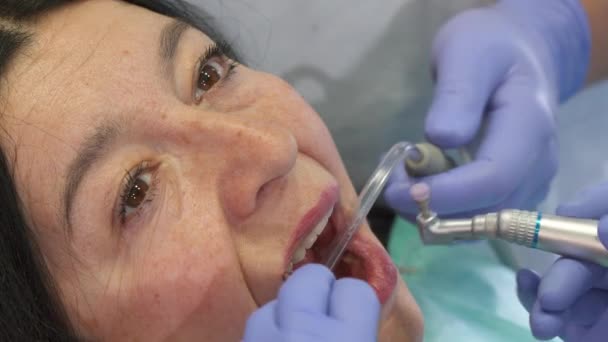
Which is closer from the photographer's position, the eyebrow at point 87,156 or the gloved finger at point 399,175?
the eyebrow at point 87,156

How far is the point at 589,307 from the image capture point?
92 centimetres

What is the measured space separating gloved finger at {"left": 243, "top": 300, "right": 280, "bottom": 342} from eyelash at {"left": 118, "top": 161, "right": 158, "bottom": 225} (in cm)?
24

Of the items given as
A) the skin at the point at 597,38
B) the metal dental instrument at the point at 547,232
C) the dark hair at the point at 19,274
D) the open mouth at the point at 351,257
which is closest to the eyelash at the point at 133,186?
the dark hair at the point at 19,274

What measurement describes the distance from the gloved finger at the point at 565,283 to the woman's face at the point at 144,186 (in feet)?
1.13

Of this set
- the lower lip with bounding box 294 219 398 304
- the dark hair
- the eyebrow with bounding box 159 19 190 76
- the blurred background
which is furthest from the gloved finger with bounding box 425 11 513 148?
the dark hair

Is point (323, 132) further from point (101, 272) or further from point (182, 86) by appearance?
point (101, 272)

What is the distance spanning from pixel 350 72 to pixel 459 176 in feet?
1.55

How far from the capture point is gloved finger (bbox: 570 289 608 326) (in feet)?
3.00

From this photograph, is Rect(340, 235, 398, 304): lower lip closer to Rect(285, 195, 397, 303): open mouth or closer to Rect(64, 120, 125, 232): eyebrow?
Rect(285, 195, 397, 303): open mouth

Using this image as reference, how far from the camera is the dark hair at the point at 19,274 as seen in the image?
0.78 meters

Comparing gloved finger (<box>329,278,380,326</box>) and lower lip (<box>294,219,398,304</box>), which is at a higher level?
gloved finger (<box>329,278,380,326</box>)

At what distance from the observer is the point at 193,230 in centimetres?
82

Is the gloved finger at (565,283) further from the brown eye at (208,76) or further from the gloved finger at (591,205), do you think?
the brown eye at (208,76)

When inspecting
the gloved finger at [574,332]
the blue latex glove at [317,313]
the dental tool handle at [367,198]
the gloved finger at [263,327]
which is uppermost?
the blue latex glove at [317,313]
